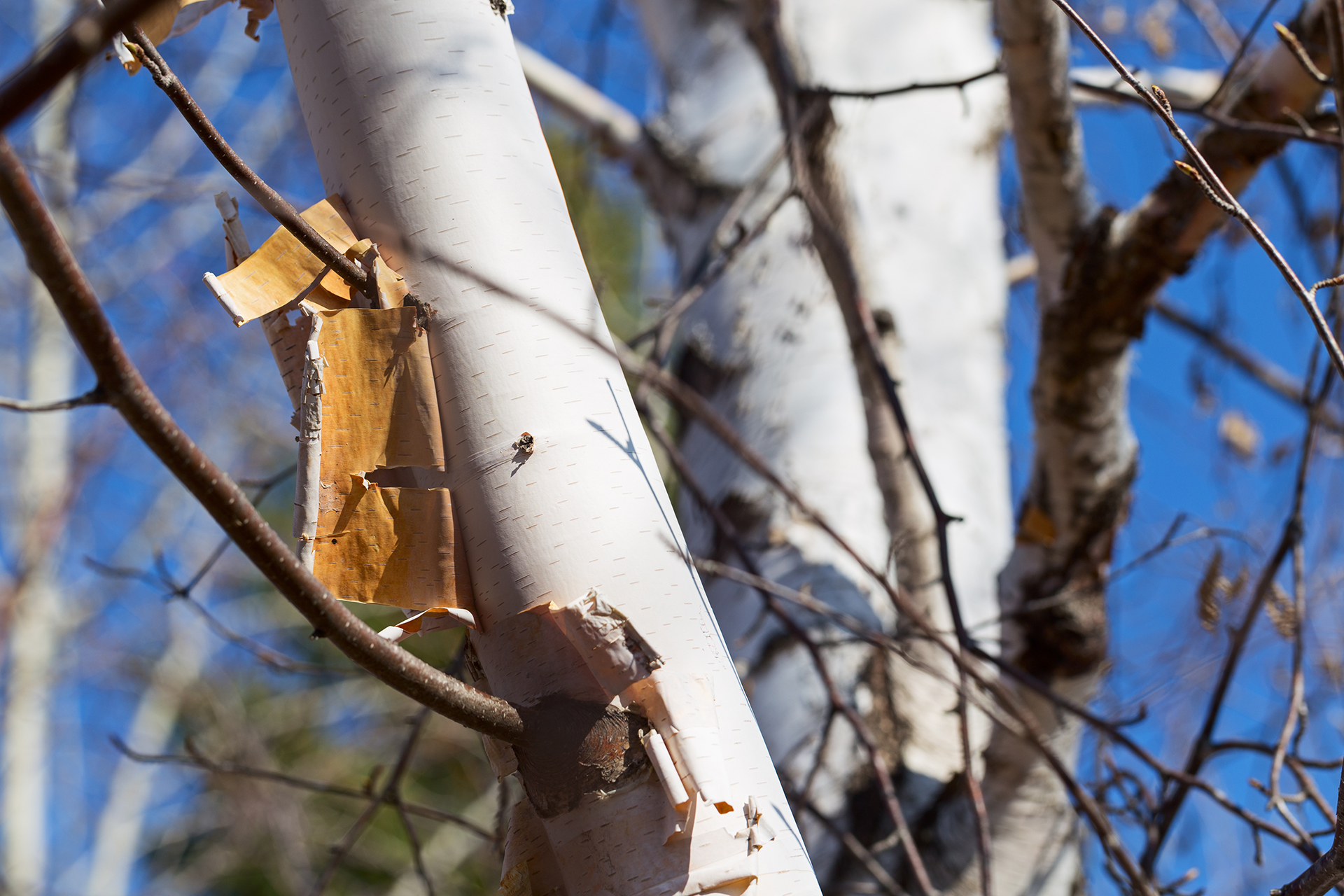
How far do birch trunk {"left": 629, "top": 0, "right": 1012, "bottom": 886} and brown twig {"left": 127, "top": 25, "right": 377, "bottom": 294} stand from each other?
0.52 metres

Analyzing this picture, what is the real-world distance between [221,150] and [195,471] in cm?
19

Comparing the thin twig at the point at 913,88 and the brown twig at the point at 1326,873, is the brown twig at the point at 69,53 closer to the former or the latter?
the brown twig at the point at 1326,873

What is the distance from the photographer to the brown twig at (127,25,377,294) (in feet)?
1.34

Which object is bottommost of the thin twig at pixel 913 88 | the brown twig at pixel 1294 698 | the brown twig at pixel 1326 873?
the brown twig at pixel 1326 873

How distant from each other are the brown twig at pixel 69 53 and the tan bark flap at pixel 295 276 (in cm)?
26

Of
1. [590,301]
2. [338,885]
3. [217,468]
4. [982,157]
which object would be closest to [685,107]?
[982,157]

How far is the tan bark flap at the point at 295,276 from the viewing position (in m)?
0.45

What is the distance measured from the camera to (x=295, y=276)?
0.46 meters

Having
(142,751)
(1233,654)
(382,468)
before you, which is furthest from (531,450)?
(142,751)

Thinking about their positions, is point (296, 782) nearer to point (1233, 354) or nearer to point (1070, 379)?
point (1070, 379)

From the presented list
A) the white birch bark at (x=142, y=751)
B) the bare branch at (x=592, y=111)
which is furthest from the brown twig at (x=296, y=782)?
the white birch bark at (x=142, y=751)

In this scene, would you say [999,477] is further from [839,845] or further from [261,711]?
[261,711]

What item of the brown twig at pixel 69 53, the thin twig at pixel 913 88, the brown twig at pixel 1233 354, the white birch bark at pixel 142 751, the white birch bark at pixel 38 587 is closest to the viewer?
the brown twig at pixel 69 53

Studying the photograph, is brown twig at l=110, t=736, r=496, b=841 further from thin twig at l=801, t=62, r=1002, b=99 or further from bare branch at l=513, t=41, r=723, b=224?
bare branch at l=513, t=41, r=723, b=224
